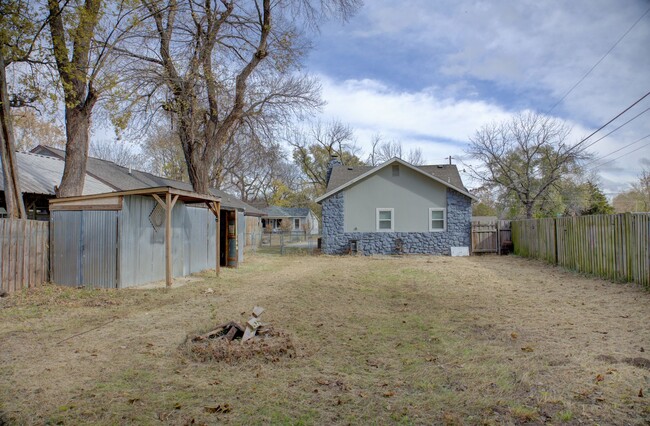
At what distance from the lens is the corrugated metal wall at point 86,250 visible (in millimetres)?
9688

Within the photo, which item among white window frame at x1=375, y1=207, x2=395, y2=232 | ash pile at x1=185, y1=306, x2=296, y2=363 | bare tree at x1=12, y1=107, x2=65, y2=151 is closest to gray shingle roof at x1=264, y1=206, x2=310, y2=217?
bare tree at x1=12, y1=107, x2=65, y2=151

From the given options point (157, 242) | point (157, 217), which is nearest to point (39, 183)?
point (157, 217)

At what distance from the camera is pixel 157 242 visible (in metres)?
11.0

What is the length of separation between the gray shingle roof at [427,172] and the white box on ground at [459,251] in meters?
3.31

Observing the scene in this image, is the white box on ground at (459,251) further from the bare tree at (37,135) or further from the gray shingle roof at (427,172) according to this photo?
the bare tree at (37,135)

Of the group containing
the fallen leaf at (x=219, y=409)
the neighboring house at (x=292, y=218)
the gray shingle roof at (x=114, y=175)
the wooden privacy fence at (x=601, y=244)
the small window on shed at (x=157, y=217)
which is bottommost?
the fallen leaf at (x=219, y=409)

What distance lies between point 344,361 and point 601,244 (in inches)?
343

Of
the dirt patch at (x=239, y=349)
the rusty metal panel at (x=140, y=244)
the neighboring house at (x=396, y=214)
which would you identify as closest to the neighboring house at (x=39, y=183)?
the rusty metal panel at (x=140, y=244)

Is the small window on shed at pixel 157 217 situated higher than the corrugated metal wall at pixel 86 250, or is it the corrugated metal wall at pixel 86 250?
the small window on shed at pixel 157 217

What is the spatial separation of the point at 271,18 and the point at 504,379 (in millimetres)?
14825

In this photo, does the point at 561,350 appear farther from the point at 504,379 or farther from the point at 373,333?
the point at 373,333

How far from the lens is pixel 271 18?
606 inches

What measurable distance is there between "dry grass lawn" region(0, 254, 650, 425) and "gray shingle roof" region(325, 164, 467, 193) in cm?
1337

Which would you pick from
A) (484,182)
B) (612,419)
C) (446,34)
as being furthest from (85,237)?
(484,182)
